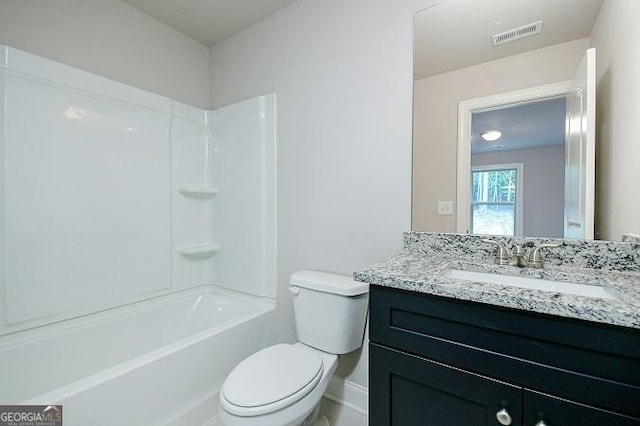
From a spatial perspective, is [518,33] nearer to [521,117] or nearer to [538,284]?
[521,117]

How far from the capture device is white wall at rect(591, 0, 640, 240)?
1019 millimetres

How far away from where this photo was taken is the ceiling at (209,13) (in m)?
1.95

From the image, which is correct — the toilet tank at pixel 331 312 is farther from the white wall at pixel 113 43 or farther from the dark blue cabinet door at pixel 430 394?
the white wall at pixel 113 43

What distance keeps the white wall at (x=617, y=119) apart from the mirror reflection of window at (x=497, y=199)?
0.26m

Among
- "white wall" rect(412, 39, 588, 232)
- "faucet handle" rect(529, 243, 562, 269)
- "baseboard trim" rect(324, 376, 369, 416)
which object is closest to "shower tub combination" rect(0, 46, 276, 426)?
"baseboard trim" rect(324, 376, 369, 416)

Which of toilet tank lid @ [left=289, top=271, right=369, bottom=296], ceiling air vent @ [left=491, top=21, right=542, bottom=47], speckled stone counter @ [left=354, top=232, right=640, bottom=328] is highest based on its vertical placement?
ceiling air vent @ [left=491, top=21, right=542, bottom=47]

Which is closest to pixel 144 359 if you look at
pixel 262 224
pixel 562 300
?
pixel 262 224

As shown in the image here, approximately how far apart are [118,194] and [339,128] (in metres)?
1.47

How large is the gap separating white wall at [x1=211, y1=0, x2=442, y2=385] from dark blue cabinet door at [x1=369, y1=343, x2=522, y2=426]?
2.26 feet

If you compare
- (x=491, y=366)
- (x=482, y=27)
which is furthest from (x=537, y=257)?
(x=482, y=27)

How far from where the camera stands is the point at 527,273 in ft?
3.51

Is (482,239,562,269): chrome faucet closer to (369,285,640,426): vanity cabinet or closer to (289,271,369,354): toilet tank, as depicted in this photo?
(369,285,640,426): vanity cabinet

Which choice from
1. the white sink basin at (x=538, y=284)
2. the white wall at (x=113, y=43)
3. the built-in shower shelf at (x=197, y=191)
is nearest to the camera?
the white sink basin at (x=538, y=284)

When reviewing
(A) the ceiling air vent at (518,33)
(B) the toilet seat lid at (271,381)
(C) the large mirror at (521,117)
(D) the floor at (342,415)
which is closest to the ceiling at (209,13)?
(C) the large mirror at (521,117)
